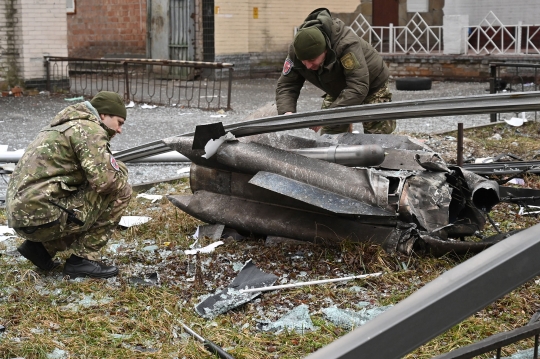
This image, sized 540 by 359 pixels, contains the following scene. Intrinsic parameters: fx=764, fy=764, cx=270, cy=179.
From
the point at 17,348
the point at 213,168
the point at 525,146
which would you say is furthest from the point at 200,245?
the point at 525,146

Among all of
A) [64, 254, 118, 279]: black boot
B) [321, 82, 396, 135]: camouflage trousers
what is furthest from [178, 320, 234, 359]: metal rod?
[321, 82, 396, 135]: camouflage trousers

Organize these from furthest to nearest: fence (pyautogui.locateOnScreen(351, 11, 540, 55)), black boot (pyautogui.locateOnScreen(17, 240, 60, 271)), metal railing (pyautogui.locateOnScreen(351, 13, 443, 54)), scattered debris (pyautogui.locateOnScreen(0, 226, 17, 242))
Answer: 1. metal railing (pyautogui.locateOnScreen(351, 13, 443, 54))
2. fence (pyautogui.locateOnScreen(351, 11, 540, 55))
3. scattered debris (pyautogui.locateOnScreen(0, 226, 17, 242))
4. black boot (pyautogui.locateOnScreen(17, 240, 60, 271))

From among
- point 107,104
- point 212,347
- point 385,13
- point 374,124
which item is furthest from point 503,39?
point 212,347

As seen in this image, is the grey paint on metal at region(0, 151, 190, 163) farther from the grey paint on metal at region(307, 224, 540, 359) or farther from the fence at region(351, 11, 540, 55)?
the fence at region(351, 11, 540, 55)

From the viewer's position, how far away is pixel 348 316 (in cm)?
376

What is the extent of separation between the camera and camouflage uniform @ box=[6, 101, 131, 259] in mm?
4188

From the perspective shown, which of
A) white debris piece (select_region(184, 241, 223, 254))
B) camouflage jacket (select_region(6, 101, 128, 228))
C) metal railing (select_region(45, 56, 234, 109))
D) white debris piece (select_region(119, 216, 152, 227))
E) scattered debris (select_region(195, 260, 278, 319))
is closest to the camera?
scattered debris (select_region(195, 260, 278, 319))

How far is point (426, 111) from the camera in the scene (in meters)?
4.52

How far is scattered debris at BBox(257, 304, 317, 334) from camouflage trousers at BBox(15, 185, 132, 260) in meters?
1.27

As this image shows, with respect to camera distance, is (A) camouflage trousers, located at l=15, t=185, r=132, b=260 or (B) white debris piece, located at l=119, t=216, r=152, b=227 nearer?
(A) camouflage trousers, located at l=15, t=185, r=132, b=260

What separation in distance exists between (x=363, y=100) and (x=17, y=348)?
11.7 ft

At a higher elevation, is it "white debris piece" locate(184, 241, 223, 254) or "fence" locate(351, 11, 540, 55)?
"fence" locate(351, 11, 540, 55)

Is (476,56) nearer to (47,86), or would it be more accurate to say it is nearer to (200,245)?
(47,86)

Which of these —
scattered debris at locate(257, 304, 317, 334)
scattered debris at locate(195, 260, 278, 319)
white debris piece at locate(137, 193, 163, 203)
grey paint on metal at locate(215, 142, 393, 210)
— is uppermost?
grey paint on metal at locate(215, 142, 393, 210)
